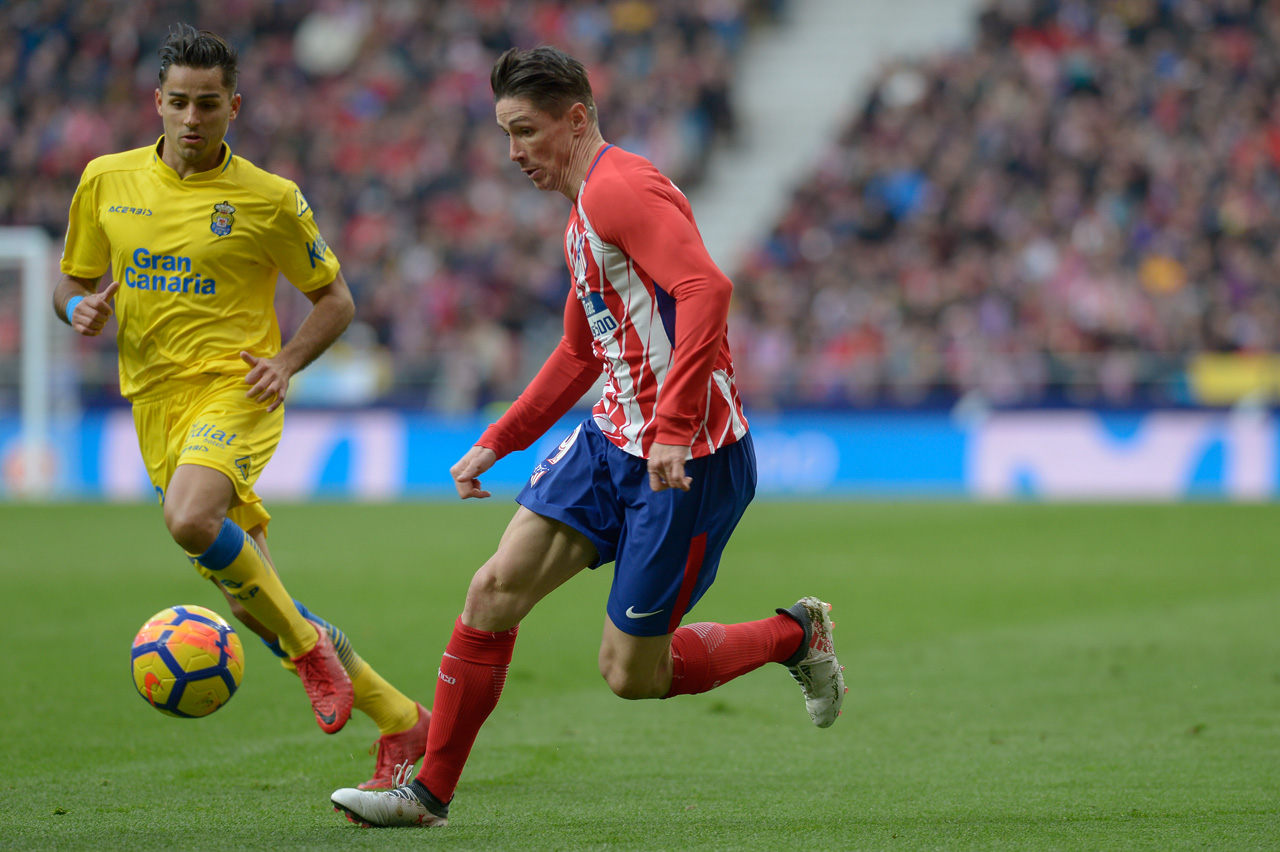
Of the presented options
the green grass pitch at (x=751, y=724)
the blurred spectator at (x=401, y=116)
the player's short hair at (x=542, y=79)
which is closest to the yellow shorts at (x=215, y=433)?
the green grass pitch at (x=751, y=724)

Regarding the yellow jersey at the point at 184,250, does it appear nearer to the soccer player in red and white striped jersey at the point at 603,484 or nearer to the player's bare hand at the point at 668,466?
the soccer player in red and white striped jersey at the point at 603,484

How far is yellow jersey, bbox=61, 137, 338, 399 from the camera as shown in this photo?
5.00m

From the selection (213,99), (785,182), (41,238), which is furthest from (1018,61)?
(213,99)

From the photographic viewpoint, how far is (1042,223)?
21391 millimetres

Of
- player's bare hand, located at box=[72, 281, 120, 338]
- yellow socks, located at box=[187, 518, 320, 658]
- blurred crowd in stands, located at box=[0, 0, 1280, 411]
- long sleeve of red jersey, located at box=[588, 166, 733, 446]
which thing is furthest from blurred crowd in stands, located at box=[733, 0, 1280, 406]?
long sleeve of red jersey, located at box=[588, 166, 733, 446]

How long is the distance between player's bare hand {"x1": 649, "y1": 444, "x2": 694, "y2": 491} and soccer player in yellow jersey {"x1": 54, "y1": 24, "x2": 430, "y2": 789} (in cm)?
Result: 157

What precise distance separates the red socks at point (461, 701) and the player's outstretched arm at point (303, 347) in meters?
1.22

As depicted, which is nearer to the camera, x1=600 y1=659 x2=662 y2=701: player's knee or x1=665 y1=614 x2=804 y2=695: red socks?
x1=600 y1=659 x2=662 y2=701: player's knee

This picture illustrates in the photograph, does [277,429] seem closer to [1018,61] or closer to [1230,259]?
[1230,259]

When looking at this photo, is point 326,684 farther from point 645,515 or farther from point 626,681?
point 645,515

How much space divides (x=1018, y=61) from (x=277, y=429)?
20856 millimetres

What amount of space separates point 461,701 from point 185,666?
1123 mm

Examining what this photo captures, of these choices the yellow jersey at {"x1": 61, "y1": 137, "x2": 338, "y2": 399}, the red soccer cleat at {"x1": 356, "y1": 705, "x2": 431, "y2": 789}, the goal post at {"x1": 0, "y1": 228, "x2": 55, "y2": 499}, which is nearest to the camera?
the red soccer cleat at {"x1": 356, "y1": 705, "x2": 431, "y2": 789}

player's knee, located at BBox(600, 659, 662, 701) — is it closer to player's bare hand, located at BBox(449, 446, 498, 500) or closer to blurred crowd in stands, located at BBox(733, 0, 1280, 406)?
player's bare hand, located at BBox(449, 446, 498, 500)
